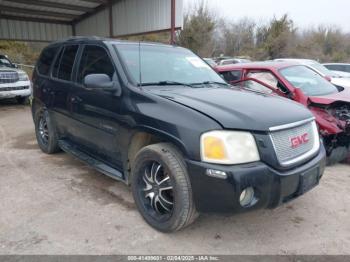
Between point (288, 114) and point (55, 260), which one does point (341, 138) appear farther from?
point (55, 260)

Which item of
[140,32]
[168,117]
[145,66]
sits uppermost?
[140,32]

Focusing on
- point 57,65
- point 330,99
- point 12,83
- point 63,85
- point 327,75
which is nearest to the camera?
point 63,85

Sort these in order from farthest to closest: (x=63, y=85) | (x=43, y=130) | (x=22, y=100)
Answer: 1. (x=22, y=100)
2. (x=43, y=130)
3. (x=63, y=85)

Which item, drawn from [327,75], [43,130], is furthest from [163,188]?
[327,75]

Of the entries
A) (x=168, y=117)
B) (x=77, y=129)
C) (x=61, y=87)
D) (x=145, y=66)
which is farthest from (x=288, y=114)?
(x=61, y=87)

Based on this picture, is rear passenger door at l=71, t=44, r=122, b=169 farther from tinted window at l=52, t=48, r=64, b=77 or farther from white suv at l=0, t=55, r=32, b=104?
white suv at l=0, t=55, r=32, b=104

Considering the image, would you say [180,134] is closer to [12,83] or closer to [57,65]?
[57,65]

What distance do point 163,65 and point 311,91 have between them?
10.1 feet

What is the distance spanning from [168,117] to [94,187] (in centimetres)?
181

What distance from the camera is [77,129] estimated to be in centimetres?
433

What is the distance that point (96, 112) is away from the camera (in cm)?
378

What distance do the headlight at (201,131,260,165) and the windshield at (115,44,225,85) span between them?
121cm

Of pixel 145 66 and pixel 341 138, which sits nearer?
pixel 145 66

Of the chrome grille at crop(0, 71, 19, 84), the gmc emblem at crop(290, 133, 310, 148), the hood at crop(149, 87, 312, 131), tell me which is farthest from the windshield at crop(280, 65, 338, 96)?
the chrome grille at crop(0, 71, 19, 84)
